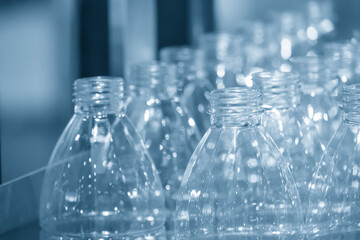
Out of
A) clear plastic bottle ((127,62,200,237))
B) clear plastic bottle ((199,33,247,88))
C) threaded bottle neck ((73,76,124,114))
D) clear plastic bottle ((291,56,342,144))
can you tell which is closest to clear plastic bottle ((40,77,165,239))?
threaded bottle neck ((73,76,124,114))

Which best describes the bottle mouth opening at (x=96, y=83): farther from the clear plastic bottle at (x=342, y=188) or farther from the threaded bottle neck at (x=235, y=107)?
the clear plastic bottle at (x=342, y=188)

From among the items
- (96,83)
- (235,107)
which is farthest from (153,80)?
(235,107)

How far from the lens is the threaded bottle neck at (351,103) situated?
783 millimetres

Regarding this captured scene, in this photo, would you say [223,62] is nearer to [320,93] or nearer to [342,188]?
[320,93]

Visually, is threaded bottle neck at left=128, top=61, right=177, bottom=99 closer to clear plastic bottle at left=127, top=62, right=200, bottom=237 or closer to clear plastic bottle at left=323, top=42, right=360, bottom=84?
clear plastic bottle at left=127, top=62, right=200, bottom=237

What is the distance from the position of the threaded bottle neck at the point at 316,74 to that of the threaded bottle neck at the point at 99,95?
0.28m

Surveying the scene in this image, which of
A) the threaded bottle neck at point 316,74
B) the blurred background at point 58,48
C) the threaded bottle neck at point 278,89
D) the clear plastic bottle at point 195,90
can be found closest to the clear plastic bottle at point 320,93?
the threaded bottle neck at point 316,74

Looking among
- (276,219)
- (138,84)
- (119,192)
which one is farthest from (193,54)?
(276,219)

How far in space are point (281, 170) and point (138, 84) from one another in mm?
325

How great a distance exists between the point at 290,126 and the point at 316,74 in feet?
0.47

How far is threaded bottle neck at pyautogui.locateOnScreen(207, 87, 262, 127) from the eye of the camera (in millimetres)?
767

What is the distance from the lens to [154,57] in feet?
7.41

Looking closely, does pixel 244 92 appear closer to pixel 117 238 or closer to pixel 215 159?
pixel 215 159

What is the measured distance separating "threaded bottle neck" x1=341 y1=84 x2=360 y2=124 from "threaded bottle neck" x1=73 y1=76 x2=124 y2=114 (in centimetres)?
28
